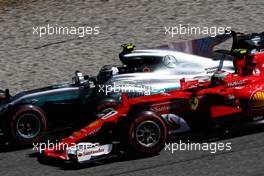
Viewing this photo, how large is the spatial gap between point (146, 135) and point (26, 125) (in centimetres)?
248

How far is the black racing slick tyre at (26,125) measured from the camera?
11.0 meters

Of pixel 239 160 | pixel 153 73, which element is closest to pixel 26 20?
pixel 153 73

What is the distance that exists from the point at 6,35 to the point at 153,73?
8564mm

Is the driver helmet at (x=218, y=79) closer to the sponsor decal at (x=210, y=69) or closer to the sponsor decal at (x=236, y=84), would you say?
the sponsor decal at (x=236, y=84)

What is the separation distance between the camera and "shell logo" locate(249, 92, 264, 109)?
10.4 metres

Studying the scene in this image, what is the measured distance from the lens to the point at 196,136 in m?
10.6

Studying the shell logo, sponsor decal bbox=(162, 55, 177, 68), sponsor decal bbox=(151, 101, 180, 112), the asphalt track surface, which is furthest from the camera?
the asphalt track surface

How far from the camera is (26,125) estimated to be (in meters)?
11.2

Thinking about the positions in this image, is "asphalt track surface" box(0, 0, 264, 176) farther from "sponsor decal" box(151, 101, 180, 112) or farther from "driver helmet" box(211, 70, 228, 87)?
"sponsor decal" box(151, 101, 180, 112)

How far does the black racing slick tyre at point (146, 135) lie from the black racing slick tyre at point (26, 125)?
7.07 feet

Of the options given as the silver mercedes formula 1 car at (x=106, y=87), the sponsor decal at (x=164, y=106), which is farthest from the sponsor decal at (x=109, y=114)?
the silver mercedes formula 1 car at (x=106, y=87)

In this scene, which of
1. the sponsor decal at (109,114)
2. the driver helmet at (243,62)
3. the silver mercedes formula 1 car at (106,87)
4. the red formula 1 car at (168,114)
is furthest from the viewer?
the silver mercedes formula 1 car at (106,87)

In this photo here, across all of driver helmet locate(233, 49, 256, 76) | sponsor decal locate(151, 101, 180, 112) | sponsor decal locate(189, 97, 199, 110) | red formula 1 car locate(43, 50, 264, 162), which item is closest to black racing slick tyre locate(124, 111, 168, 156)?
red formula 1 car locate(43, 50, 264, 162)

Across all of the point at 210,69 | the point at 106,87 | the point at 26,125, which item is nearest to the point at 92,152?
the point at 26,125
